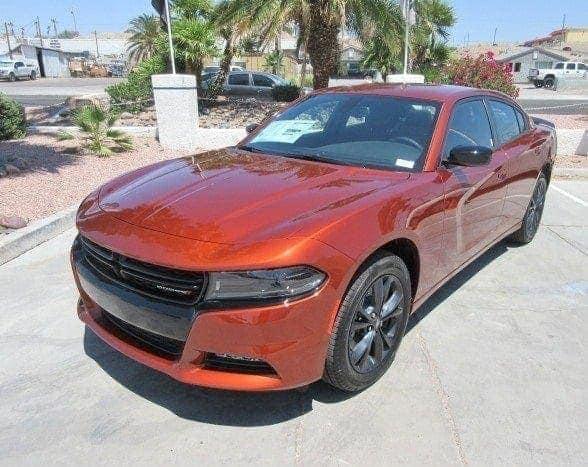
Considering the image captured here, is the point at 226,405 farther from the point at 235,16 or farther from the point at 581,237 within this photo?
the point at 235,16

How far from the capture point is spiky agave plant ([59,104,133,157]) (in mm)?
8500

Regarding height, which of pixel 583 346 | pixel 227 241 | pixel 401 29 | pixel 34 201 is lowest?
pixel 583 346

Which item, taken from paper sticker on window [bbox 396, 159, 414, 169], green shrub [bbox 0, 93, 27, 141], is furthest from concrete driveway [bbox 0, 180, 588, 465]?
green shrub [bbox 0, 93, 27, 141]

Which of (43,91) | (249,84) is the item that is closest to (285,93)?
(249,84)

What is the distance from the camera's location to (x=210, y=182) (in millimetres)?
2932

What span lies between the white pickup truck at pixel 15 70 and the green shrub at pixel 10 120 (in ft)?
123

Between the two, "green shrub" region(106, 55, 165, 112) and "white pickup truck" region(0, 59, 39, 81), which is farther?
"white pickup truck" region(0, 59, 39, 81)

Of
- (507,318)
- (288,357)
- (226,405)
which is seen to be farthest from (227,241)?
(507,318)

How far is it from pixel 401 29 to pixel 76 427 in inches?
474

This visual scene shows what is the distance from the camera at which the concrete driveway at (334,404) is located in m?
2.41

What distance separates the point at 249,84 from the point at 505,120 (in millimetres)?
18088

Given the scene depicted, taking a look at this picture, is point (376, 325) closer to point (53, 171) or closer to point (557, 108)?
point (53, 171)

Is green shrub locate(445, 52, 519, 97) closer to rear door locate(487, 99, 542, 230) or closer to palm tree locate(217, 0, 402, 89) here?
palm tree locate(217, 0, 402, 89)

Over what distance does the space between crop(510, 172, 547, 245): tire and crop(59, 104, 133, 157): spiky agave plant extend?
6.63 metres
